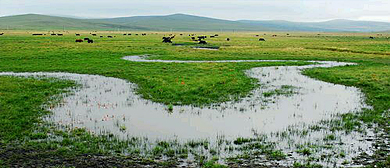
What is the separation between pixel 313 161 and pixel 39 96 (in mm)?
15657

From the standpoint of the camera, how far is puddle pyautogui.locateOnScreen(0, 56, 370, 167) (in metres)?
12.8

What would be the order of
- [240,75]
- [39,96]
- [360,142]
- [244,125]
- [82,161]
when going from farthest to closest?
[240,75] < [39,96] < [244,125] < [360,142] < [82,161]

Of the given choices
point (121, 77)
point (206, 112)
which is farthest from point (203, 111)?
point (121, 77)

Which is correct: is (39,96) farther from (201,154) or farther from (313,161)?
(313,161)

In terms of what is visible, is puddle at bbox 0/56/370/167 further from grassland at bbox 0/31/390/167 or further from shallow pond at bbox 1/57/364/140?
grassland at bbox 0/31/390/167

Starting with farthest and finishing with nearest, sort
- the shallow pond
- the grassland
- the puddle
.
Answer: the shallow pond, the puddle, the grassland

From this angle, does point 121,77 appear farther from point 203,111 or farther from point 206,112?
point 206,112

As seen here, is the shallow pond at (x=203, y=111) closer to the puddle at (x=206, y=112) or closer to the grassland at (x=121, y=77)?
the puddle at (x=206, y=112)

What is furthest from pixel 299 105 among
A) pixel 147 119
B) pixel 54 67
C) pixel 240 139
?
pixel 54 67

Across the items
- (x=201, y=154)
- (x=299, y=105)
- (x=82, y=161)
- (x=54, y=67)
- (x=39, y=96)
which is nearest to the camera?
(x=82, y=161)

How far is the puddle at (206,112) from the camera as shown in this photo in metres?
12.8

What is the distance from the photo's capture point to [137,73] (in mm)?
28203

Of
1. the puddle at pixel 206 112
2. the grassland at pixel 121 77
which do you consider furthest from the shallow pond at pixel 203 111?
the grassland at pixel 121 77

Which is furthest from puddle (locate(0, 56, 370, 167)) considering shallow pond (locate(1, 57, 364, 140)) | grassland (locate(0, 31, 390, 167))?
grassland (locate(0, 31, 390, 167))
